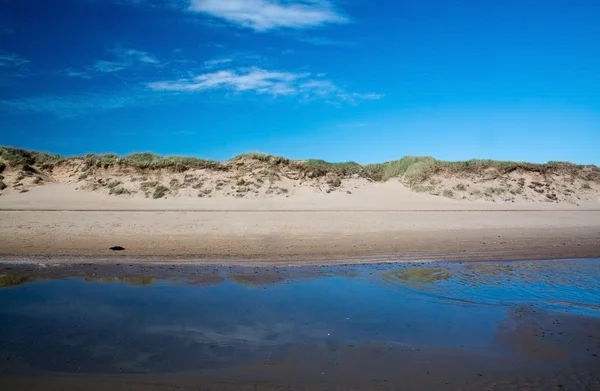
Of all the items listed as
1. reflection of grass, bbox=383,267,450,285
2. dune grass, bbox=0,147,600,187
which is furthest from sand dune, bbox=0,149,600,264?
reflection of grass, bbox=383,267,450,285

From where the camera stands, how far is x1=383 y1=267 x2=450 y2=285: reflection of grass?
31.3 ft

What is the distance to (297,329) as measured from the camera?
21.1 feet

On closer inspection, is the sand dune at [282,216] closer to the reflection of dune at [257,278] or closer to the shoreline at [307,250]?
the shoreline at [307,250]

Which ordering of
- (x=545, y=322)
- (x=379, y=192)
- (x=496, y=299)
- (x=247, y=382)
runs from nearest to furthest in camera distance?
(x=247, y=382) → (x=545, y=322) → (x=496, y=299) → (x=379, y=192)

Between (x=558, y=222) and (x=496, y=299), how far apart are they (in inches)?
568

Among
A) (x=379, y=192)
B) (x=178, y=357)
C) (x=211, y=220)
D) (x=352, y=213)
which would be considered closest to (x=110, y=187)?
(x=211, y=220)

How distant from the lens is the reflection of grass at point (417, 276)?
9.55 m

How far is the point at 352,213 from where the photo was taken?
20.2 meters

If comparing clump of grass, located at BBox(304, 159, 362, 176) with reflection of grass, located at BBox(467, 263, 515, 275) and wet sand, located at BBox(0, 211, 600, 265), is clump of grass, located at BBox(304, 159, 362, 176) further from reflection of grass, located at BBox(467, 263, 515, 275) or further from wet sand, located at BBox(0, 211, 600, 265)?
reflection of grass, located at BBox(467, 263, 515, 275)

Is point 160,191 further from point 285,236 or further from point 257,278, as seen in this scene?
point 257,278

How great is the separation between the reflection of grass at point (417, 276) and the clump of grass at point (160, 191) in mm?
16229

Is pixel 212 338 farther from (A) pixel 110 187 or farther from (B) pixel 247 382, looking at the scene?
(A) pixel 110 187

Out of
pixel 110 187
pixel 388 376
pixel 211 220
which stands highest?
pixel 110 187

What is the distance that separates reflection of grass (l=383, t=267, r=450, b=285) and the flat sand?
1428 millimetres
